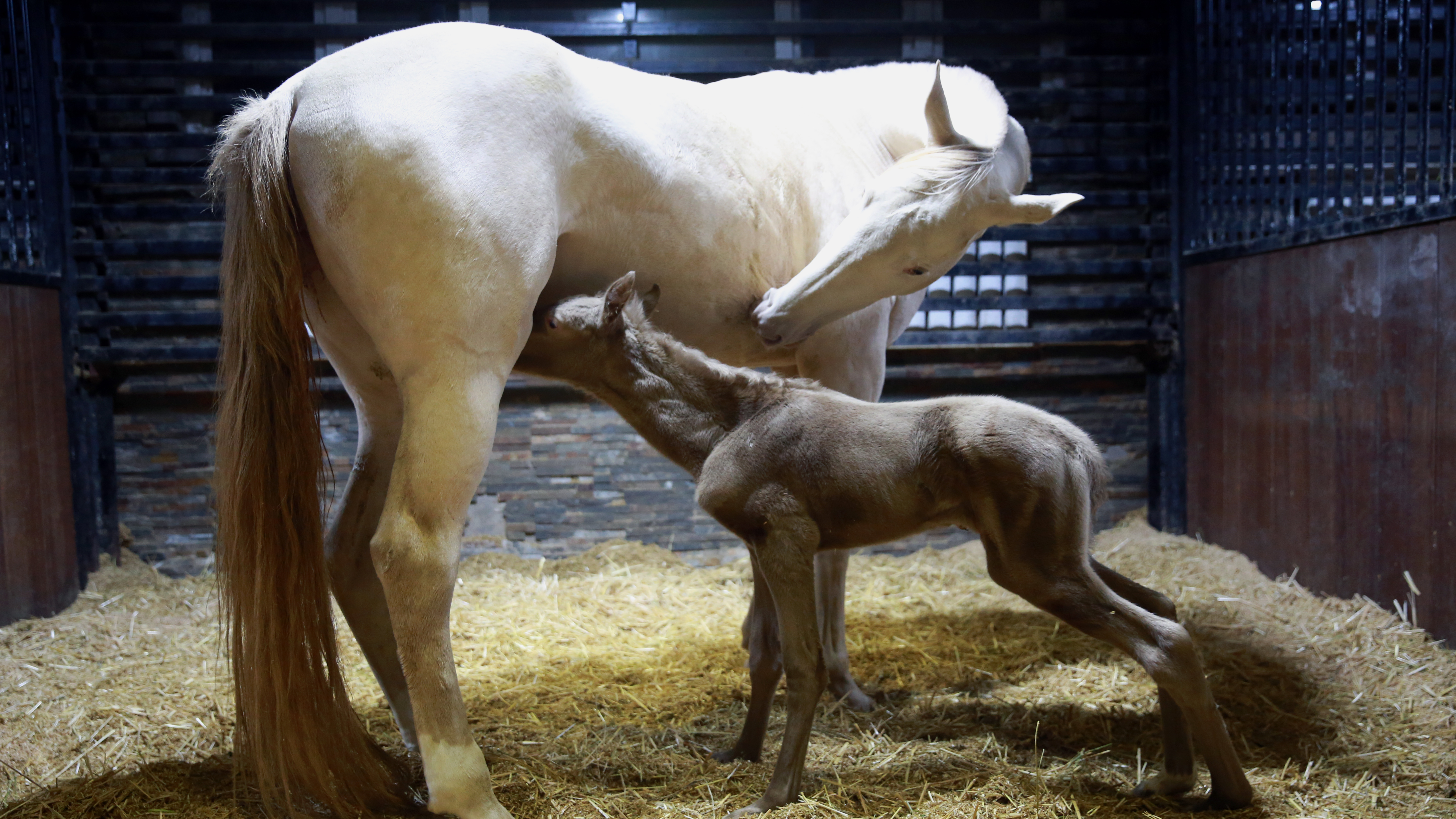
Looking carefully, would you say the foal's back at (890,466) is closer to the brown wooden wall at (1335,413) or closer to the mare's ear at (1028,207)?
the mare's ear at (1028,207)

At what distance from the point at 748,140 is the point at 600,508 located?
9.66 ft

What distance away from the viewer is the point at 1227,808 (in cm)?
226

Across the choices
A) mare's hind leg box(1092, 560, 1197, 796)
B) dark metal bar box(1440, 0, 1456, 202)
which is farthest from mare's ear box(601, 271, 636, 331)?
dark metal bar box(1440, 0, 1456, 202)

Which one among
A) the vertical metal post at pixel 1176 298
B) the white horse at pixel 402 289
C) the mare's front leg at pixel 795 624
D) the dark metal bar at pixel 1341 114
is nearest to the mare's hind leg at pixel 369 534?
the white horse at pixel 402 289

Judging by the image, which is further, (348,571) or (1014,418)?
(348,571)

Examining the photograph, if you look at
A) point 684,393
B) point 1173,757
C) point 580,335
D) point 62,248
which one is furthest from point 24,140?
point 1173,757

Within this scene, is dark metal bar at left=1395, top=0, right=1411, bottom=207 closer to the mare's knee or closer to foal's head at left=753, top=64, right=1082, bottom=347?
foal's head at left=753, top=64, right=1082, bottom=347

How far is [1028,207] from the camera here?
9.04 feet

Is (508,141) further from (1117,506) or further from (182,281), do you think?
(1117,506)

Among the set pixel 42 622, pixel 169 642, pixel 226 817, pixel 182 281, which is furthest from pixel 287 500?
pixel 182 281

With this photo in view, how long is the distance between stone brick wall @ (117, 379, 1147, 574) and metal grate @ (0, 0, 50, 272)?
941 millimetres

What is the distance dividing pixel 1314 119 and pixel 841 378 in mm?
3593

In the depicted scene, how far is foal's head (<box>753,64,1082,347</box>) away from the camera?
2678mm

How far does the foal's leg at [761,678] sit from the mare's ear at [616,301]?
2.54 feet
